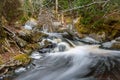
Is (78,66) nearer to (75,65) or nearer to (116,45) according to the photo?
(75,65)

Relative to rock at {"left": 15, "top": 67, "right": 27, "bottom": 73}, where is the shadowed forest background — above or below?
above

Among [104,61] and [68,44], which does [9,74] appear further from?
[68,44]

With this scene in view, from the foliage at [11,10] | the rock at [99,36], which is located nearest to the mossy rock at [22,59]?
the foliage at [11,10]

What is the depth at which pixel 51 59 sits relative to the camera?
10.9 metres

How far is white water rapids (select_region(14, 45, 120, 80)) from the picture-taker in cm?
835

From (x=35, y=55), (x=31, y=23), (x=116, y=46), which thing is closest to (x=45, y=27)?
(x=31, y=23)

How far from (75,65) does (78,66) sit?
18 cm

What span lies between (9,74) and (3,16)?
3250 mm

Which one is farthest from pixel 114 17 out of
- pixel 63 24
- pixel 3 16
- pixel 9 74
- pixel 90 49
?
pixel 9 74

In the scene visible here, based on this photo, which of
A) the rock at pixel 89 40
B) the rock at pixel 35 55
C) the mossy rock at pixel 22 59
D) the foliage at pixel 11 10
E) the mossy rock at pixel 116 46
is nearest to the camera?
the mossy rock at pixel 22 59

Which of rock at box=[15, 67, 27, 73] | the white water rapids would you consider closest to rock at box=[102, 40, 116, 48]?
the white water rapids

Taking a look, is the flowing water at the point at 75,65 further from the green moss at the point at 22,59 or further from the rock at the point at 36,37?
the rock at the point at 36,37

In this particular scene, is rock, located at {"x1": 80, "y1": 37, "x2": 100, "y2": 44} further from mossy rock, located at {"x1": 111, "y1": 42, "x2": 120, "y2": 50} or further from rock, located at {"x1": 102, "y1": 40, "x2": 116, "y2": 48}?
mossy rock, located at {"x1": 111, "y1": 42, "x2": 120, "y2": 50}

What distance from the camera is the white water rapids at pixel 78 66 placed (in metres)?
8.35
